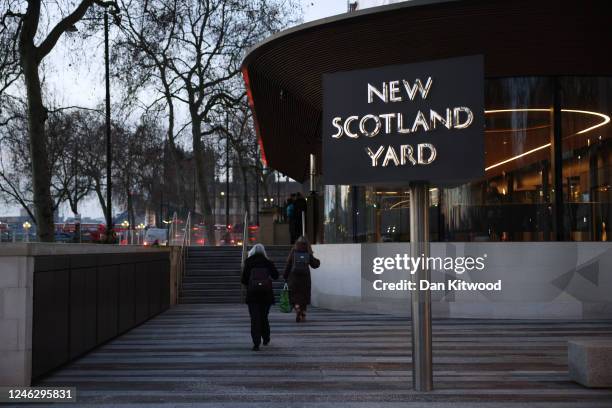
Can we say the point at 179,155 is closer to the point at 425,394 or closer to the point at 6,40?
the point at 6,40

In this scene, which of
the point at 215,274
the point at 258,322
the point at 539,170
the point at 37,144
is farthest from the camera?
the point at 215,274

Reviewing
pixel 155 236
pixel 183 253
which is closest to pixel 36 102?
pixel 183 253

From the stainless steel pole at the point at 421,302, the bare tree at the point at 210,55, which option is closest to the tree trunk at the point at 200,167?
the bare tree at the point at 210,55

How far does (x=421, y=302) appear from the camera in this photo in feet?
29.1

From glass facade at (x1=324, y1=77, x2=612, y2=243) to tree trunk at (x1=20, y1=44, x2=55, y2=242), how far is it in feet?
34.2

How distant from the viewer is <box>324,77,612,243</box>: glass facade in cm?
1806

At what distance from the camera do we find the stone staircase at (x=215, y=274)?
24.9m

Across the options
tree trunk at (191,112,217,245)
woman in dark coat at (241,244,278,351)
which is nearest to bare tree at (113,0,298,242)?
tree trunk at (191,112,217,245)

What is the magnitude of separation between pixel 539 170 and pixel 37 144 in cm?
1300

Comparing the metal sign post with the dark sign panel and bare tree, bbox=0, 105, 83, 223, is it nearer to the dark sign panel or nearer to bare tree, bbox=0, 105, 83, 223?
the dark sign panel

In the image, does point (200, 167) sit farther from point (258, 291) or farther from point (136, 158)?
point (258, 291)

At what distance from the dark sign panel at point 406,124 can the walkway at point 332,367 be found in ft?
8.13

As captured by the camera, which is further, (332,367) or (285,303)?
(285,303)

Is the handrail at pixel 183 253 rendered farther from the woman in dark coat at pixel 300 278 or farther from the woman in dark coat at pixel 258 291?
the woman in dark coat at pixel 258 291
